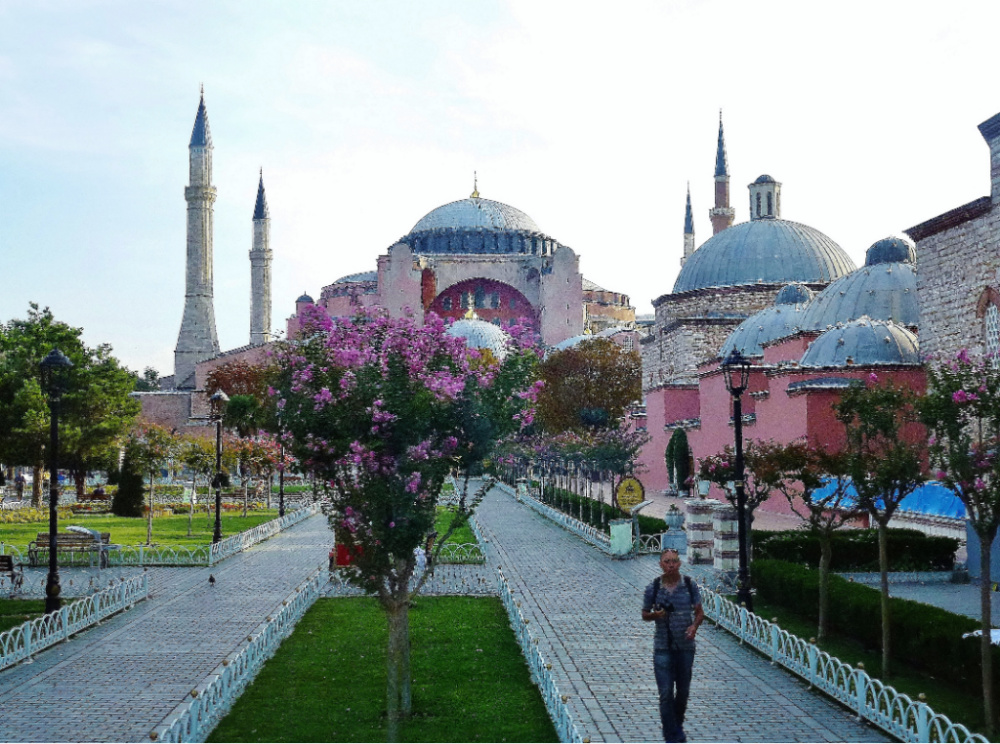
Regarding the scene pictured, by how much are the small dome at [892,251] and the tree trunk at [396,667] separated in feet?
90.4

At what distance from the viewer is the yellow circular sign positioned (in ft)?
64.5

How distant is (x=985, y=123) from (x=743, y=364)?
27.5 ft

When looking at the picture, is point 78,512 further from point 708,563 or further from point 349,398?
point 349,398

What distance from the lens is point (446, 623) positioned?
1193 centimetres

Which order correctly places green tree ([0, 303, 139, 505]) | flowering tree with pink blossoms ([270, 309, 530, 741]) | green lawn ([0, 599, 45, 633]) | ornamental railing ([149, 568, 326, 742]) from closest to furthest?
ornamental railing ([149, 568, 326, 742])
flowering tree with pink blossoms ([270, 309, 530, 741])
green lawn ([0, 599, 45, 633])
green tree ([0, 303, 139, 505])

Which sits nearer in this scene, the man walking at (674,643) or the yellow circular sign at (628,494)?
the man walking at (674,643)

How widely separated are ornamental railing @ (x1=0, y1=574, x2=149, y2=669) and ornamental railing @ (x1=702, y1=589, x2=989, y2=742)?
6936 millimetres

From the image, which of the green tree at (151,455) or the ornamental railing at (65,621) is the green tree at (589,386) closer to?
the green tree at (151,455)

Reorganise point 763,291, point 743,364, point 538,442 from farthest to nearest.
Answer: point 763,291, point 538,442, point 743,364

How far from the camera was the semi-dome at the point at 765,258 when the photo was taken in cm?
4197

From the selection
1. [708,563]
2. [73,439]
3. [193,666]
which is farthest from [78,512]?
[193,666]

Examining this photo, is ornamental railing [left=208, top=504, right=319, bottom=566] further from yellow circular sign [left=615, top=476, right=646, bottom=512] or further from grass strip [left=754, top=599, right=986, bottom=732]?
grass strip [left=754, top=599, right=986, bottom=732]

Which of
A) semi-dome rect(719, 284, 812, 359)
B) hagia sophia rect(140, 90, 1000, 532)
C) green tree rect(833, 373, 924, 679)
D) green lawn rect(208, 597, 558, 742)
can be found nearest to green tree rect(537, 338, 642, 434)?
hagia sophia rect(140, 90, 1000, 532)

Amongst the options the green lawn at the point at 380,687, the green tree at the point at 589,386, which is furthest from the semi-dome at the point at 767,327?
the green lawn at the point at 380,687
